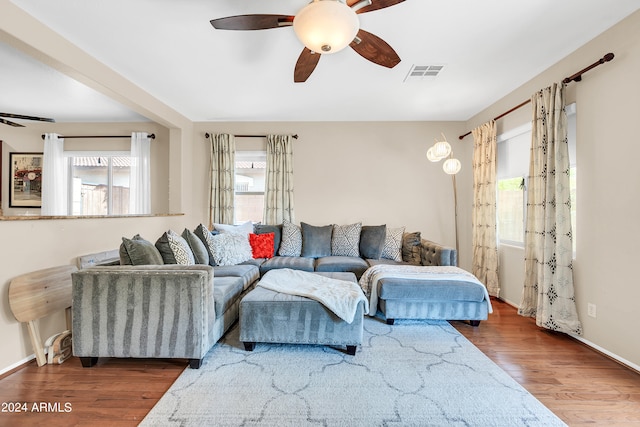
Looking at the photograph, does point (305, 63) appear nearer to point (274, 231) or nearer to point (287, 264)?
point (287, 264)

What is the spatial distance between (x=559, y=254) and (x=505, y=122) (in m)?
1.85

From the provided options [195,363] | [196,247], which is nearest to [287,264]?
[196,247]

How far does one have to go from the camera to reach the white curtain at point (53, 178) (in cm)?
438

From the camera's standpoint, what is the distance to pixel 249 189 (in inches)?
185

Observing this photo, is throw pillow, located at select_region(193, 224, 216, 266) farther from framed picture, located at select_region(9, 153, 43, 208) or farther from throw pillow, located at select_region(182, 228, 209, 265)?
framed picture, located at select_region(9, 153, 43, 208)

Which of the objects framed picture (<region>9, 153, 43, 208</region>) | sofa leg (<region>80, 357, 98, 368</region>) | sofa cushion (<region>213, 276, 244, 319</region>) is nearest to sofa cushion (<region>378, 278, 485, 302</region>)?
sofa cushion (<region>213, 276, 244, 319</region>)

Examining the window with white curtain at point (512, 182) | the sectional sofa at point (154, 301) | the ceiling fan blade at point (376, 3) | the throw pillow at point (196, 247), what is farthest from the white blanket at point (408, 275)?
the ceiling fan blade at point (376, 3)

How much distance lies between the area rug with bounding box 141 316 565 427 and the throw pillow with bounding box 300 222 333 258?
1799 mm

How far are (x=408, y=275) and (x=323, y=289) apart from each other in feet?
3.25

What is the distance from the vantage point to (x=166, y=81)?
315 cm

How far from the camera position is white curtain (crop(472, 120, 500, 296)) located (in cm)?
359

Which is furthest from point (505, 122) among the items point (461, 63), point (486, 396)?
point (486, 396)

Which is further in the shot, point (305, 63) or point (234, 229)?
point (234, 229)

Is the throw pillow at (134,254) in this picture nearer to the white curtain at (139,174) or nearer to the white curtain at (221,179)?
the white curtain at (221,179)
